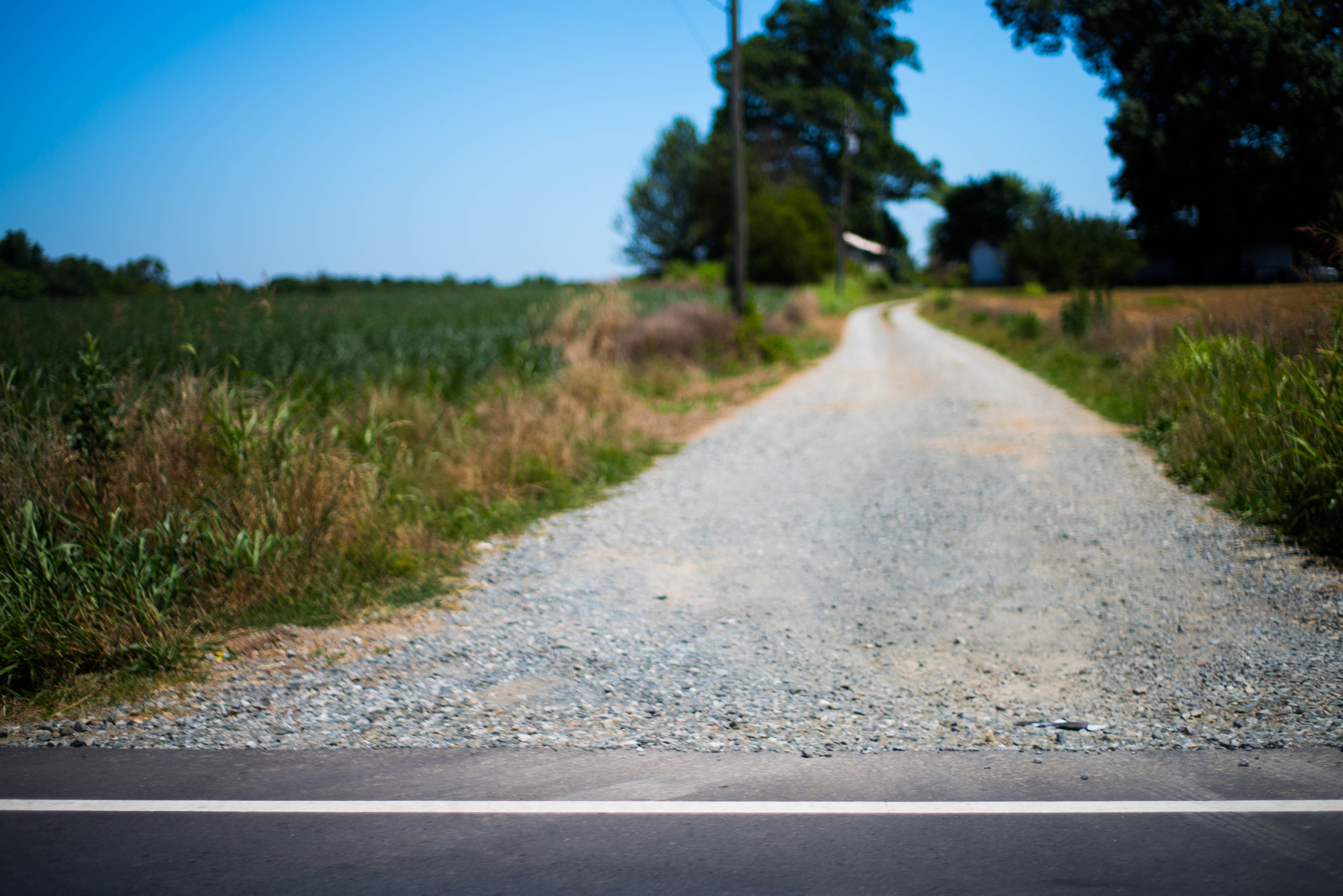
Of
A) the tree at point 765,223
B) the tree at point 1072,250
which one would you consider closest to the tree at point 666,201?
the tree at point 765,223

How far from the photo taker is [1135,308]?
19.3m

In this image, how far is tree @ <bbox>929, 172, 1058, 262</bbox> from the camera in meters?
76.1

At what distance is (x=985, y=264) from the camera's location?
7394 cm

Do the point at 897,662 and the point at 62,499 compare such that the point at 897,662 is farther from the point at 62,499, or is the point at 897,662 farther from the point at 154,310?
the point at 154,310

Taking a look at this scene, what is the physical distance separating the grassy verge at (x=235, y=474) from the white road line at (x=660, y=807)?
135 cm

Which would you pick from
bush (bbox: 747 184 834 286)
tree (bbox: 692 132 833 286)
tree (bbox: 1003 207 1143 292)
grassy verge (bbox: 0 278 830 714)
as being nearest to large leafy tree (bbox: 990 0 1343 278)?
grassy verge (bbox: 0 278 830 714)

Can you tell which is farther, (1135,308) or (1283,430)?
(1135,308)

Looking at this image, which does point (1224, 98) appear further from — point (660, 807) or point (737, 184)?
point (660, 807)

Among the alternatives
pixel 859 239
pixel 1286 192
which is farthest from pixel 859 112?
pixel 1286 192

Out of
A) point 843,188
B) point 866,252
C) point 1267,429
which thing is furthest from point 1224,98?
point 866,252

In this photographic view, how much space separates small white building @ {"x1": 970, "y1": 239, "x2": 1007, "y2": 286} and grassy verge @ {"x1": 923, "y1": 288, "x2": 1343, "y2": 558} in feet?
203

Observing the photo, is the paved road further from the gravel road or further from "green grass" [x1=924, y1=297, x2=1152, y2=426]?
"green grass" [x1=924, y1=297, x2=1152, y2=426]

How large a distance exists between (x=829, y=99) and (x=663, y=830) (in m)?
66.6

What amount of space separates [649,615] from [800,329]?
86.3 feet
